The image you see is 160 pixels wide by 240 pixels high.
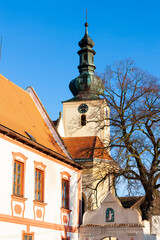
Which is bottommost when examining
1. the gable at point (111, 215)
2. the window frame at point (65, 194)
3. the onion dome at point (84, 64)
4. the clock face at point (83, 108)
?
the gable at point (111, 215)

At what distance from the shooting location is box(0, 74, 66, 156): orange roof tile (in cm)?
1888

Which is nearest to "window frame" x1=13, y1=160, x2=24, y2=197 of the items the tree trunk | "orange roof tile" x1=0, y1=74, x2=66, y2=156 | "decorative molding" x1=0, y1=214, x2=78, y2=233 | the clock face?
"decorative molding" x1=0, y1=214, x2=78, y2=233

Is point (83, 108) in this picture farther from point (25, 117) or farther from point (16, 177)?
point (16, 177)

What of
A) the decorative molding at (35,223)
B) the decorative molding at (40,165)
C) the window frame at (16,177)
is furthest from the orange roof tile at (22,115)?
the decorative molding at (35,223)

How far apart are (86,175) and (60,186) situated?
1056 centimetres

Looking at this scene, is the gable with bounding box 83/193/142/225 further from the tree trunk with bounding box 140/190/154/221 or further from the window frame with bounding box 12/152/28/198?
the window frame with bounding box 12/152/28/198

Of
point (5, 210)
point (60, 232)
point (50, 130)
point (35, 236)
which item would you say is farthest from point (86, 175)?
point (5, 210)

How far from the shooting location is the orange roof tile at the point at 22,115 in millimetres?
18875

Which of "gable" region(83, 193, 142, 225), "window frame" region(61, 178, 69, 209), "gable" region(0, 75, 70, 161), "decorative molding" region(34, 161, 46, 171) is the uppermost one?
"gable" region(0, 75, 70, 161)

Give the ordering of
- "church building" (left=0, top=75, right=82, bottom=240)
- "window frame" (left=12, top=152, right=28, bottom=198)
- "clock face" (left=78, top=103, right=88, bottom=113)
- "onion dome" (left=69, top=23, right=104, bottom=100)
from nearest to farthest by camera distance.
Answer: "church building" (left=0, top=75, right=82, bottom=240) < "window frame" (left=12, top=152, right=28, bottom=198) < "clock face" (left=78, top=103, right=88, bottom=113) < "onion dome" (left=69, top=23, right=104, bottom=100)

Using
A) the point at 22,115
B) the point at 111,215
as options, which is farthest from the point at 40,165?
the point at 111,215

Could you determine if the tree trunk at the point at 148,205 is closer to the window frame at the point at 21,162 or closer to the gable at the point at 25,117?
the gable at the point at 25,117

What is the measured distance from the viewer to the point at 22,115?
830 inches

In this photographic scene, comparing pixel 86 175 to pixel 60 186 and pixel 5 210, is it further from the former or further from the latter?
pixel 5 210
